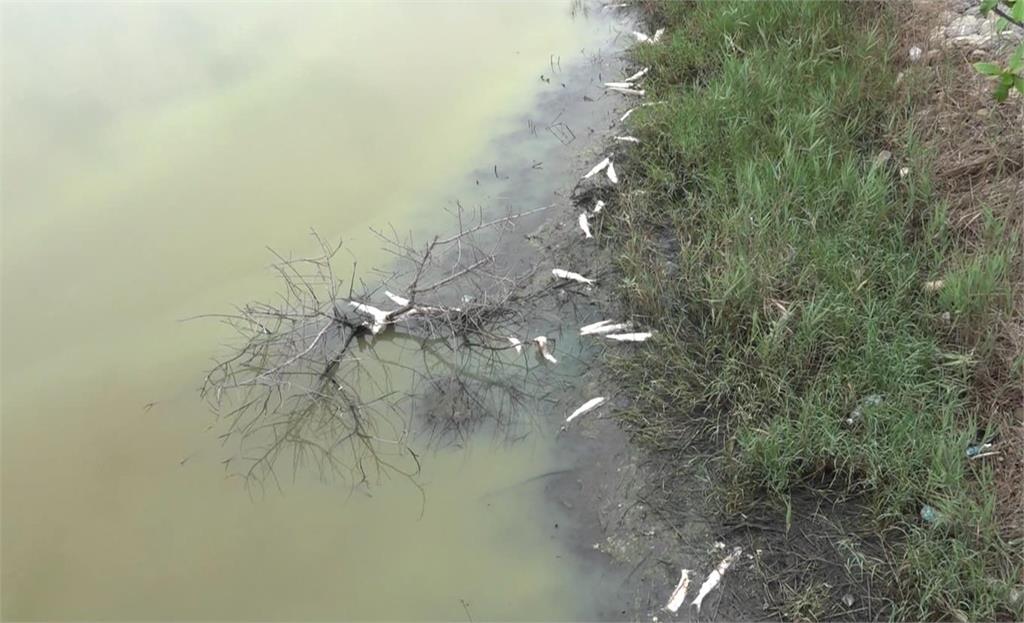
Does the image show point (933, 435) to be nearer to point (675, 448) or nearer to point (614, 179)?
point (675, 448)

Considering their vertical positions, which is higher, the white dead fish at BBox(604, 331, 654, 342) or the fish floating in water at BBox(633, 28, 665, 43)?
the fish floating in water at BBox(633, 28, 665, 43)

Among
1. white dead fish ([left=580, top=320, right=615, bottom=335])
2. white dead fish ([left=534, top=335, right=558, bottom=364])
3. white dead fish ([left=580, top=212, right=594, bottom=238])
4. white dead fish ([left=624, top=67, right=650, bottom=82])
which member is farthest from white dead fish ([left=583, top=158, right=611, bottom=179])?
white dead fish ([left=534, top=335, right=558, bottom=364])

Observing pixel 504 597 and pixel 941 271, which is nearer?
pixel 504 597

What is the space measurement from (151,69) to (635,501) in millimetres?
4066

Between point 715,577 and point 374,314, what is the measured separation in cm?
177

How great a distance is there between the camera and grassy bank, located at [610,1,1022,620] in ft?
8.45

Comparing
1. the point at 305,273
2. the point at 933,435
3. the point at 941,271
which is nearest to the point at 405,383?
the point at 305,273

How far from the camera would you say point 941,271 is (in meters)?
3.17

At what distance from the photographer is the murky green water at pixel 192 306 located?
106 inches

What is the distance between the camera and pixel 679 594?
2525mm

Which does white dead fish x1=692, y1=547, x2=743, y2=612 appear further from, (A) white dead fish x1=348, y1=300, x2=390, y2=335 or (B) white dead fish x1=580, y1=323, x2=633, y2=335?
(A) white dead fish x1=348, y1=300, x2=390, y2=335

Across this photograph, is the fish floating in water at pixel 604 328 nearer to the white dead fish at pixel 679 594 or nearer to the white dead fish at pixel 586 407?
the white dead fish at pixel 586 407

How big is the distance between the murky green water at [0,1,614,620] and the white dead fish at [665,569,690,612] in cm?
28

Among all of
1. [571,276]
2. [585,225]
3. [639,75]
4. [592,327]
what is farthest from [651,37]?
[592,327]
